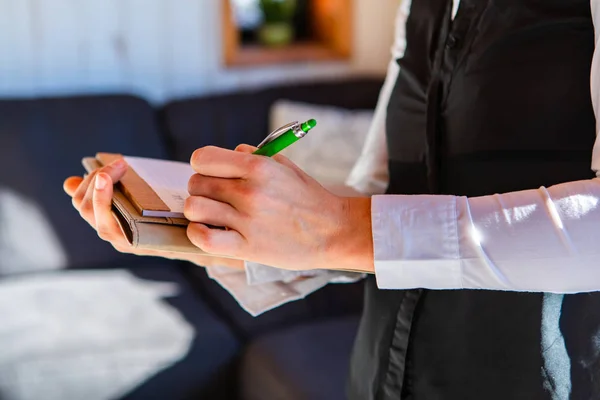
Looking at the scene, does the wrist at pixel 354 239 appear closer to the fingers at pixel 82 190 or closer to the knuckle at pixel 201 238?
the knuckle at pixel 201 238

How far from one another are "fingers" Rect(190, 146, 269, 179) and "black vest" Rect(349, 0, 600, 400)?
274mm

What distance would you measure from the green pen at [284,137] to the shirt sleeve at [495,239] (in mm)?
105

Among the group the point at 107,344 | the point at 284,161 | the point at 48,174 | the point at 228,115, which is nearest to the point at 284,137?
the point at 284,161

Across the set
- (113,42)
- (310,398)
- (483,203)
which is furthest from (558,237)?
(113,42)

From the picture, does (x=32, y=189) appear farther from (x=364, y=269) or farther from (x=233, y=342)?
(x=364, y=269)

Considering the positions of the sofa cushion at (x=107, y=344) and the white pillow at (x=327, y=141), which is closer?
the sofa cushion at (x=107, y=344)

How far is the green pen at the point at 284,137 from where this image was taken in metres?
0.77

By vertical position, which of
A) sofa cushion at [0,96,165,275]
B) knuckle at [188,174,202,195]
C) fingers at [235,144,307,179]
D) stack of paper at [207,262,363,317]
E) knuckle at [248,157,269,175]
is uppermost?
knuckle at [248,157,269,175]

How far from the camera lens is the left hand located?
71 cm

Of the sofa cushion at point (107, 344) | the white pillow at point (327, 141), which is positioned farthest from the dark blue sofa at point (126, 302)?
the white pillow at point (327, 141)

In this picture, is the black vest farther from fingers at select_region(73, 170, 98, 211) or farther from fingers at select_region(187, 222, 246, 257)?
fingers at select_region(73, 170, 98, 211)

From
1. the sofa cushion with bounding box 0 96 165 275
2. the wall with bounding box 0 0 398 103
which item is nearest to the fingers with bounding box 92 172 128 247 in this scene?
the sofa cushion with bounding box 0 96 165 275

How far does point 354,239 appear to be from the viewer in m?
0.73

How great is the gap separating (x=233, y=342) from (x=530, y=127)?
1409 mm
